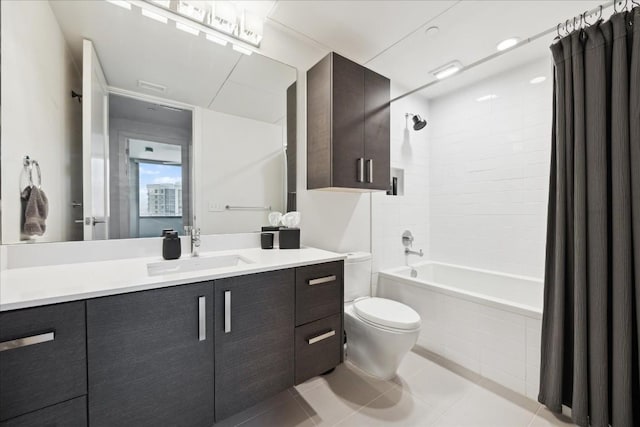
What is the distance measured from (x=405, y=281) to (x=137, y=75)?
2.34 m

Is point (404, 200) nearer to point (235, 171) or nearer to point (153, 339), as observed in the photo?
point (235, 171)

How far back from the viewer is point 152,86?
1.41 meters

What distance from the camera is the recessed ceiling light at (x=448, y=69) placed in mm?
2242

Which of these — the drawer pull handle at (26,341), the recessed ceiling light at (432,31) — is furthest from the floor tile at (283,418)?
the recessed ceiling light at (432,31)

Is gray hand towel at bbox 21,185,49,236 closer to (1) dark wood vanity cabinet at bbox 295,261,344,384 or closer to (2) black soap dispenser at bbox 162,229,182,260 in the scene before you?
(2) black soap dispenser at bbox 162,229,182,260

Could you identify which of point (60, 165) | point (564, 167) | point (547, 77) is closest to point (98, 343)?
point (60, 165)

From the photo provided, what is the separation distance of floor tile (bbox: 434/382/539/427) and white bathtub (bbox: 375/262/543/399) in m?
0.10

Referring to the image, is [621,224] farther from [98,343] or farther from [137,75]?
[137,75]

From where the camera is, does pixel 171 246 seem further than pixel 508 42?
No

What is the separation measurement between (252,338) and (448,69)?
8.72 ft

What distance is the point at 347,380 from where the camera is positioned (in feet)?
5.65

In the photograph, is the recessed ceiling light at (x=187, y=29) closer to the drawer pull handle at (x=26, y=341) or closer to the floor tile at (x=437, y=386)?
the drawer pull handle at (x=26, y=341)

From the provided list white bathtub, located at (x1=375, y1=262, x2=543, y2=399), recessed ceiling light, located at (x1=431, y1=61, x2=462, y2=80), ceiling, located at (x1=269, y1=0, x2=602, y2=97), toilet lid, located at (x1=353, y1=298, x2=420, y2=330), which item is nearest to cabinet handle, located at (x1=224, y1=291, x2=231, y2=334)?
toilet lid, located at (x1=353, y1=298, x2=420, y2=330)

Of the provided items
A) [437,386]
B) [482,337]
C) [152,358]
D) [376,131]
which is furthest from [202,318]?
[482,337]
